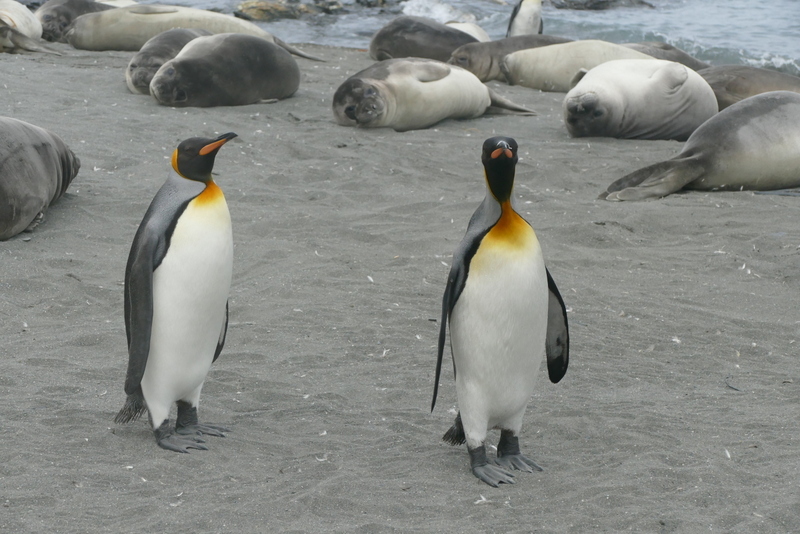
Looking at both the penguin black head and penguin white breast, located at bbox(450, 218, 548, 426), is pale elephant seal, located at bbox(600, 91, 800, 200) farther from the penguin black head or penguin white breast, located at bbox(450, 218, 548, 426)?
the penguin black head

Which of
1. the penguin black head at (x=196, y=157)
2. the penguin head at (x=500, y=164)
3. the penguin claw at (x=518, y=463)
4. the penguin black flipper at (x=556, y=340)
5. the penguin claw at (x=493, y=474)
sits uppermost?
the penguin head at (x=500, y=164)

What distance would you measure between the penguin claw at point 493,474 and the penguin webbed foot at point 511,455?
7 centimetres

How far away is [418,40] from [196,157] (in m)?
9.83

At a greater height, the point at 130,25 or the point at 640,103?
the point at 640,103

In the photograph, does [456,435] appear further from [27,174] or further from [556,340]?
[27,174]

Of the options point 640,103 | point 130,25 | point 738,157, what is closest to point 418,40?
point 130,25

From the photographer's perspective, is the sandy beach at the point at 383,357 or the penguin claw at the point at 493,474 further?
the penguin claw at the point at 493,474

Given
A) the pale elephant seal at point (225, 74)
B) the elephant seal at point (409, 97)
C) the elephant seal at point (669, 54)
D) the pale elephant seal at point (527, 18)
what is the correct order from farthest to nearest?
the pale elephant seal at point (527, 18)
the elephant seal at point (669, 54)
the pale elephant seal at point (225, 74)
the elephant seal at point (409, 97)

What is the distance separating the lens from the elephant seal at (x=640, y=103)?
855 centimetres

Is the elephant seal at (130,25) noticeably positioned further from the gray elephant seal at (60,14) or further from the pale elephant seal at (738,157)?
the pale elephant seal at (738,157)

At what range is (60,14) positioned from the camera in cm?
1275

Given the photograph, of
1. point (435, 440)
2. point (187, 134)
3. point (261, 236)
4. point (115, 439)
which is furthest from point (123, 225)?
point (435, 440)

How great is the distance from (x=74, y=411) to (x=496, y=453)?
1.48 meters

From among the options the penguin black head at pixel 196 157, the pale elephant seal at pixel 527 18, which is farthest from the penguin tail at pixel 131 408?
the pale elephant seal at pixel 527 18
